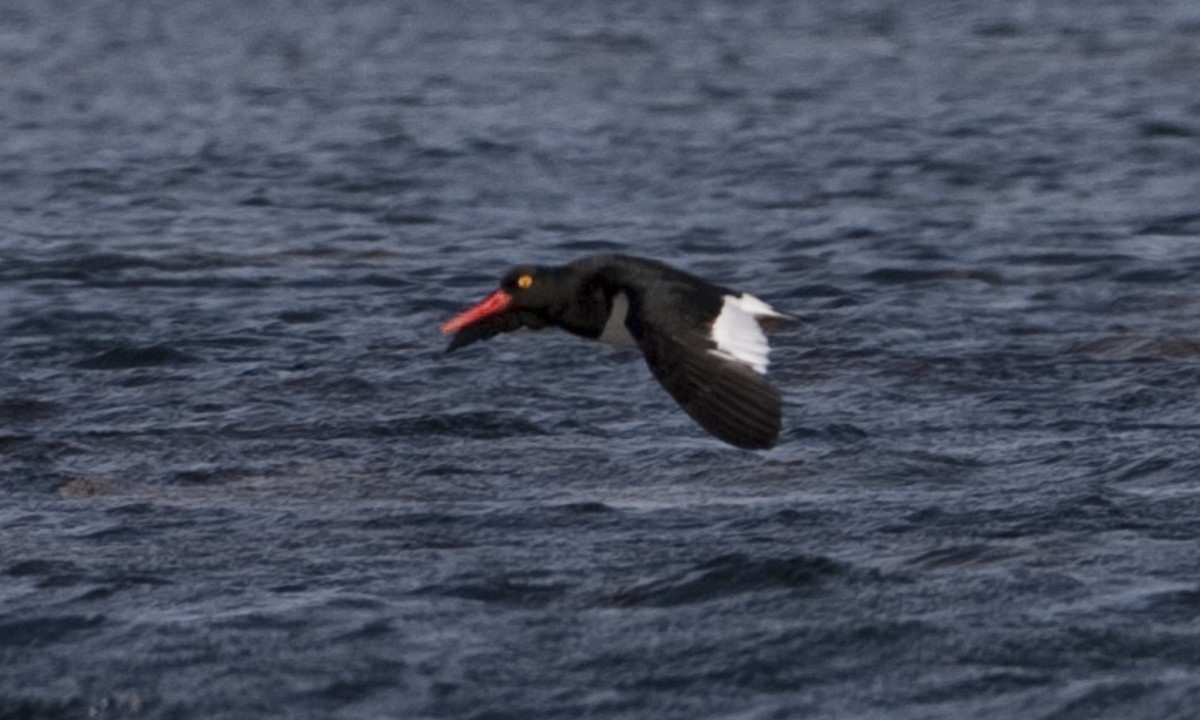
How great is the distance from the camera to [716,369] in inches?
252

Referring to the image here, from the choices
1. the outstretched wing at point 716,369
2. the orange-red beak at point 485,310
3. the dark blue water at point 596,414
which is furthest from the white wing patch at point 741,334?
the orange-red beak at point 485,310

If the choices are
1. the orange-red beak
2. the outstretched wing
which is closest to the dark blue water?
the outstretched wing

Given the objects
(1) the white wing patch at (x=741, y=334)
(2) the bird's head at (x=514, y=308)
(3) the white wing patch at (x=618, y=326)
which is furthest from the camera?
(2) the bird's head at (x=514, y=308)

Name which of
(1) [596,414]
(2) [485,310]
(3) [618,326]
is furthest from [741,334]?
(1) [596,414]

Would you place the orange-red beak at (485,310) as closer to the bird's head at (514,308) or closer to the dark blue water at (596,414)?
the bird's head at (514,308)

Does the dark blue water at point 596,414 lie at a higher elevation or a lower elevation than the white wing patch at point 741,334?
lower

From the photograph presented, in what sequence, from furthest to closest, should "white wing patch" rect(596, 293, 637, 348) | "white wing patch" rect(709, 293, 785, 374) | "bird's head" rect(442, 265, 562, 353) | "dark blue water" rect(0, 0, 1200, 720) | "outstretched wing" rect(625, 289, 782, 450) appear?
1. "bird's head" rect(442, 265, 562, 353)
2. "white wing patch" rect(596, 293, 637, 348)
3. "white wing patch" rect(709, 293, 785, 374)
4. "outstretched wing" rect(625, 289, 782, 450)
5. "dark blue water" rect(0, 0, 1200, 720)

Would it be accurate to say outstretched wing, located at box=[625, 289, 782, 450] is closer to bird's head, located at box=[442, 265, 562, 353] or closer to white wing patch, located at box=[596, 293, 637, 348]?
white wing patch, located at box=[596, 293, 637, 348]

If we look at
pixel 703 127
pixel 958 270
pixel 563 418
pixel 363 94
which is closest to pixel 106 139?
pixel 363 94

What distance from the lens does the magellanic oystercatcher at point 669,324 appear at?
6289 millimetres

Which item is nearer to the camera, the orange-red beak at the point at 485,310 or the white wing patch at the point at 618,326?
the white wing patch at the point at 618,326

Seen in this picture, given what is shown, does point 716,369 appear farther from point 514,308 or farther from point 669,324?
point 514,308

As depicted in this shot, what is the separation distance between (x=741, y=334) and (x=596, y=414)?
62.2 inches

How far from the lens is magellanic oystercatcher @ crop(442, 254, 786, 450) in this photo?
629 cm
